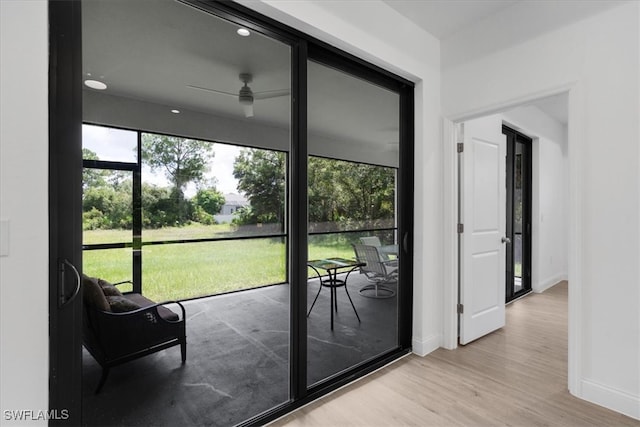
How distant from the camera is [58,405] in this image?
122 centimetres

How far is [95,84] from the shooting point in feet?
4.32

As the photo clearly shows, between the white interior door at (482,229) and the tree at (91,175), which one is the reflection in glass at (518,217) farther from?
the tree at (91,175)

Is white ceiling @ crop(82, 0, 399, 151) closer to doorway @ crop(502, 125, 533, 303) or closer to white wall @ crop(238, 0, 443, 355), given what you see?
white wall @ crop(238, 0, 443, 355)

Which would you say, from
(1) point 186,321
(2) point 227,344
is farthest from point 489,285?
(1) point 186,321

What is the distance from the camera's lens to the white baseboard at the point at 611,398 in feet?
6.15

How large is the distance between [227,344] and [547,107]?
535 centimetres

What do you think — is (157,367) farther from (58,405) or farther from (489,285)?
(489,285)

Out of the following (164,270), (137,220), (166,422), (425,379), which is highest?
(137,220)

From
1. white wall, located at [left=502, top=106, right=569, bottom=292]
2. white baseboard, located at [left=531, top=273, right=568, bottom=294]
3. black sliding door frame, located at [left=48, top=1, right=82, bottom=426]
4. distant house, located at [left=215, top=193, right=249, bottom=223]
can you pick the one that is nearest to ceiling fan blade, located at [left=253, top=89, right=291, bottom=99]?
distant house, located at [left=215, top=193, right=249, bottom=223]

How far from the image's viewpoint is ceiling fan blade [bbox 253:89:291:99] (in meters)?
1.85

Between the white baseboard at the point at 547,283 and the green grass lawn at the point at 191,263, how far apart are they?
4.58m
